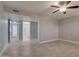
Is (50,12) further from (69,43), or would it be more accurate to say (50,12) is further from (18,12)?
(69,43)

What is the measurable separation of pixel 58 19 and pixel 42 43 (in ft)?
1.97

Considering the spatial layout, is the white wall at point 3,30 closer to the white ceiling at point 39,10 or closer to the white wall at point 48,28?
the white ceiling at point 39,10

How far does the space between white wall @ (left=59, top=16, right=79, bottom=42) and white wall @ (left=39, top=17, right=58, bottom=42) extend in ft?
0.40

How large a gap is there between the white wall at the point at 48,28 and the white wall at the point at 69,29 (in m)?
0.12

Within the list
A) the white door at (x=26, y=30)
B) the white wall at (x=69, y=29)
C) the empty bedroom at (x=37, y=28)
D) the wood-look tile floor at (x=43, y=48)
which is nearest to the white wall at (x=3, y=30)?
the empty bedroom at (x=37, y=28)

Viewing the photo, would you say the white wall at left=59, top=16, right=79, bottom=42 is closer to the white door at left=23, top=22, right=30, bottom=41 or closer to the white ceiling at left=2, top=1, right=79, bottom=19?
the white ceiling at left=2, top=1, right=79, bottom=19

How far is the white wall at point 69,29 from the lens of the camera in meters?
1.76

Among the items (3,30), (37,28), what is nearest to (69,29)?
(37,28)

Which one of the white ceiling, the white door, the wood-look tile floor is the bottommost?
the wood-look tile floor

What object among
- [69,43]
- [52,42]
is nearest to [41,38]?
[52,42]

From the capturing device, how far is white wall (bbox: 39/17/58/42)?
69.4 inches

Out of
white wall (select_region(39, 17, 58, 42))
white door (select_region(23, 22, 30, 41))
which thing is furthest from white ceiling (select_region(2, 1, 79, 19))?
white door (select_region(23, 22, 30, 41))

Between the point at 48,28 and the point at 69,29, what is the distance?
0.46 metres

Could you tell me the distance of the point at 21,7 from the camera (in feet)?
4.86
